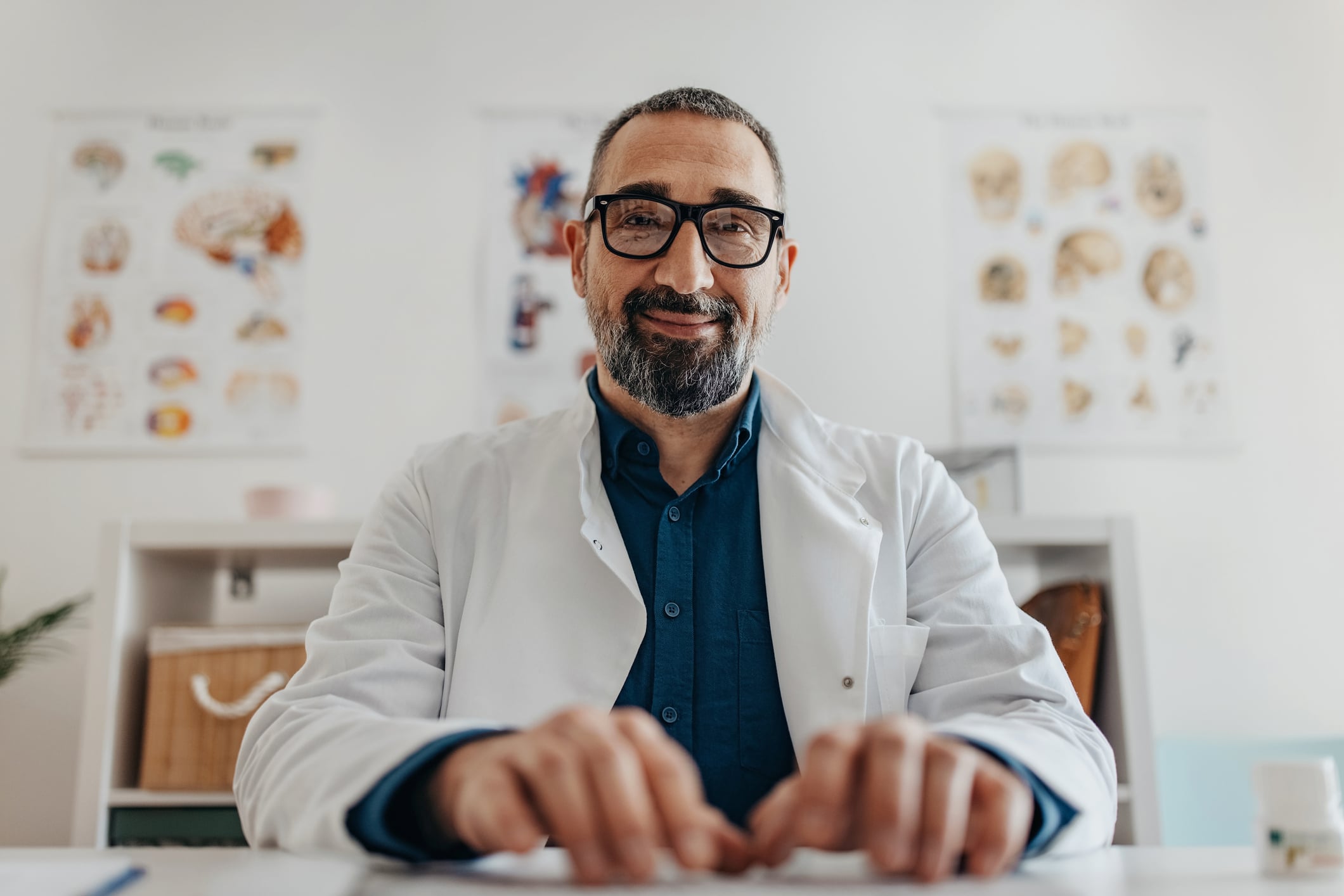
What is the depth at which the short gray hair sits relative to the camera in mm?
1240

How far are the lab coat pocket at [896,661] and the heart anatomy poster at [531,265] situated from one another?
106cm

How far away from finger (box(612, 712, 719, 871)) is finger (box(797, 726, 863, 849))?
4 cm

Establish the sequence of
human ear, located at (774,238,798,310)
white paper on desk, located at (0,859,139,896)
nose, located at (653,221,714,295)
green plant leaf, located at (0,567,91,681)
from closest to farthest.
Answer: white paper on desk, located at (0,859,139,896) → nose, located at (653,221,714,295) → human ear, located at (774,238,798,310) → green plant leaf, located at (0,567,91,681)

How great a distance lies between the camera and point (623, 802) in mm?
463

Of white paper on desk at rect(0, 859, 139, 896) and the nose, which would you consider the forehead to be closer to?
the nose

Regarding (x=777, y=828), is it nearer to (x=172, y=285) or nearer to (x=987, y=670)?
(x=987, y=670)

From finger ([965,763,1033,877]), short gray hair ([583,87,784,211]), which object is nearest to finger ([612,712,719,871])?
finger ([965,763,1033,877])

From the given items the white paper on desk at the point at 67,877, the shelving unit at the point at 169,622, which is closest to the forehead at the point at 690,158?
the shelving unit at the point at 169,622

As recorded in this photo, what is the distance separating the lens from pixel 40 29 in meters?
2.13

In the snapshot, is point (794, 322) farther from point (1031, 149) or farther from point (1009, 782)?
point (1009, 782)

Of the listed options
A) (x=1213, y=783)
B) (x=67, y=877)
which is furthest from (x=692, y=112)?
(x=1213, y=783)

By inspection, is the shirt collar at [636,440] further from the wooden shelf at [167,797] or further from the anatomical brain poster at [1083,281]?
the anatomical brain poster at [1083,281]

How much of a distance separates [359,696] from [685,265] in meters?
0.56

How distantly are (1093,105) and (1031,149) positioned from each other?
0.16 m
